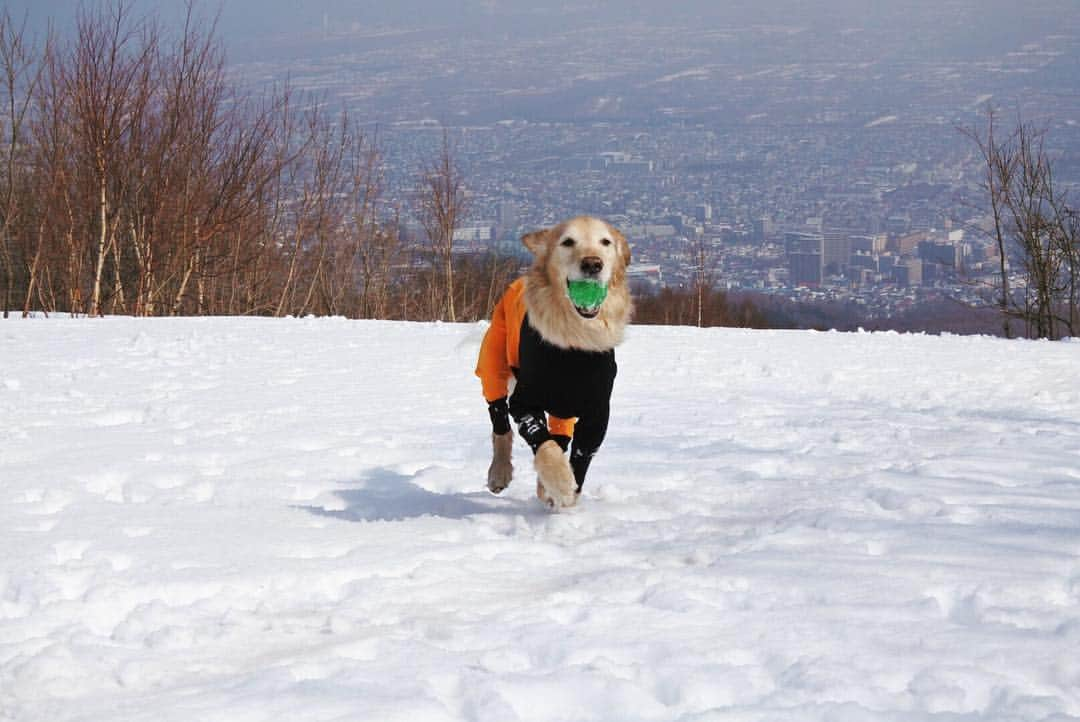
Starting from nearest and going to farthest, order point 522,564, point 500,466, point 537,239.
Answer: point 522,564
point 537,239
point 500,466

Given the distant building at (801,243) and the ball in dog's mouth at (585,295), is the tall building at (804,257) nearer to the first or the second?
the distant building at (801,243)

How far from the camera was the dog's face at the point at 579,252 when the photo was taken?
4152mm

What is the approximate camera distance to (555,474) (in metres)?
4.15

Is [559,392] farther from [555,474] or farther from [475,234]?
[475,234]

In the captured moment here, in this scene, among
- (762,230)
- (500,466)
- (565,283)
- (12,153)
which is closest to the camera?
(565,283)

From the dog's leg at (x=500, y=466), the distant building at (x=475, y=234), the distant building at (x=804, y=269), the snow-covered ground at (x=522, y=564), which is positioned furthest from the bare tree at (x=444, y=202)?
the dog's leg at (x=500, y=466)

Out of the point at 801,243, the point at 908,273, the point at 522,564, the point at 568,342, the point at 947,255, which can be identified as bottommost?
the point at 522,564

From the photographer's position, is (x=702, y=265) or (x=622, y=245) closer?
(x=622, y=245)

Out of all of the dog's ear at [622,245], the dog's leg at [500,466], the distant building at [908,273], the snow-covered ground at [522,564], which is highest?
the distant building at [908,273]

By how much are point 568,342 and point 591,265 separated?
35 centimetres

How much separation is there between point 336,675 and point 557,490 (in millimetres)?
1867

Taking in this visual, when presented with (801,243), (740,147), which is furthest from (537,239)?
(740,147)

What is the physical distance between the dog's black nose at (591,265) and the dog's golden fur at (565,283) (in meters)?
0.03

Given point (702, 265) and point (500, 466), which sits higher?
point (702, 265)
